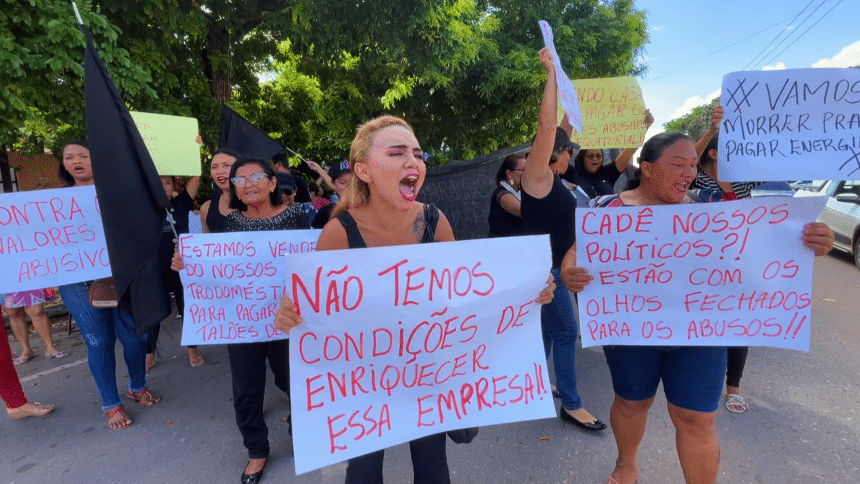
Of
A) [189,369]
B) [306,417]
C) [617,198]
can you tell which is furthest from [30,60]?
[617,198]

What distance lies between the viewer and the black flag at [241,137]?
15.0 ft

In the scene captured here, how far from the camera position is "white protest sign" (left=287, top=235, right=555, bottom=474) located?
1612mm

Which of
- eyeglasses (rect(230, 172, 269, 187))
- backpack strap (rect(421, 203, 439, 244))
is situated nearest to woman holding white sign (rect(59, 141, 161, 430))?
eyeglasses (rect(230, 172, 269, 187))

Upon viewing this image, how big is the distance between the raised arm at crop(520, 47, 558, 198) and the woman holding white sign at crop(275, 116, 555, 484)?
0.61 metres

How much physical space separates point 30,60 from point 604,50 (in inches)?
377

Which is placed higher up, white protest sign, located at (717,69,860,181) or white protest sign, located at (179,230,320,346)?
white protest sign, located at (717,69,860,181)

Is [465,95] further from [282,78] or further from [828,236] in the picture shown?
[828,236]

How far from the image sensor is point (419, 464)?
1915 millimetres

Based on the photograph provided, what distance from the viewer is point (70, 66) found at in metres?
3.91

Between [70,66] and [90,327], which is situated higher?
[70,66]

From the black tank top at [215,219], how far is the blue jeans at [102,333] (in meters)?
0.91

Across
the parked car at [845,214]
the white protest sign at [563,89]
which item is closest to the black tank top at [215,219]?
the white protest sign at [563,89]

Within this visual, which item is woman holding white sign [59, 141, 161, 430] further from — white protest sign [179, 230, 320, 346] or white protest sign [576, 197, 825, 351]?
white protest sign [576, 197, 825, 351]

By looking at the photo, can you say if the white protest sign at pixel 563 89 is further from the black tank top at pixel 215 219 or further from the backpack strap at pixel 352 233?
the black tank top at pixel 215 219
